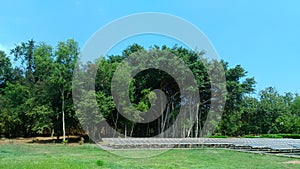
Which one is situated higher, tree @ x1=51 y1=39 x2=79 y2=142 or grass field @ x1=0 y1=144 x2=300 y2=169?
tree @ x1=51 y1=39 x2=79 y2=142

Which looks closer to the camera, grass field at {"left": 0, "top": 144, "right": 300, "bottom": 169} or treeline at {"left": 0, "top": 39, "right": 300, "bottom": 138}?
grass field at {"left": 0, "top": 144, "right": 300, "bottom": 169}

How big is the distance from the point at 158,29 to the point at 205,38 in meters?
2.92

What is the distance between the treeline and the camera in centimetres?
2673

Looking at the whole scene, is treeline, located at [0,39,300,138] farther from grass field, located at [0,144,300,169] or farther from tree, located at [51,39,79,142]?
grass field, located at [0,144,300,169]

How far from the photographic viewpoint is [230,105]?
110ft

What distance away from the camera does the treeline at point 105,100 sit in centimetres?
2673

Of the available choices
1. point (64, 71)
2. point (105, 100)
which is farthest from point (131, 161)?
point (64, 71)

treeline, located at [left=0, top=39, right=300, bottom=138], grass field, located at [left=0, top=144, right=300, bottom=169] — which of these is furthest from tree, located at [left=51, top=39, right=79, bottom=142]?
grass field, located at [left=0, top=144, right=300, bottom=169]

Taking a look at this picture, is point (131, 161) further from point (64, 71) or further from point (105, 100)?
point (64, 71)

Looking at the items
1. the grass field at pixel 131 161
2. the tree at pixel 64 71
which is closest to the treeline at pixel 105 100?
the tree at pixel 64 71

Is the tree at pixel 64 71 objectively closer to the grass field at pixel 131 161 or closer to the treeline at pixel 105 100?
the treeline at pixel 105 100

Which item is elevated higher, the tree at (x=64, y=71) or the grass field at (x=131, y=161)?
the tree at (x=64, y=71)

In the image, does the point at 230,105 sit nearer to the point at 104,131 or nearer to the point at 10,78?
the point at 104,131

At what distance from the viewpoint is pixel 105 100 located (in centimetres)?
2638
